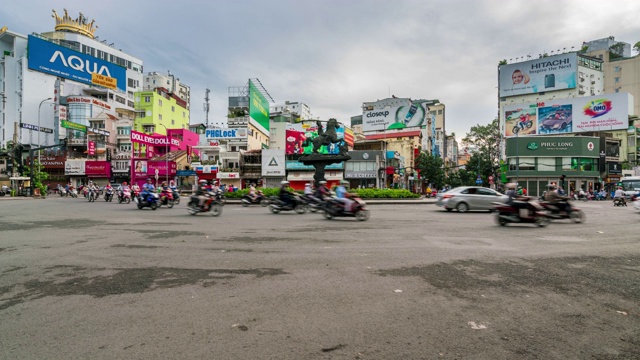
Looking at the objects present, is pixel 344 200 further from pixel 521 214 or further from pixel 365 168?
pixel 365 168

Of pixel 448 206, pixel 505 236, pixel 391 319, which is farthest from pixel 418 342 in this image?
pixel 448 206

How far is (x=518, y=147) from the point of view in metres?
48.8

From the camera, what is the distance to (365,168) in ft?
151

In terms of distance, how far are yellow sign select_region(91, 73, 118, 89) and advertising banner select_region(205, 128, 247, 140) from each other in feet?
60.1

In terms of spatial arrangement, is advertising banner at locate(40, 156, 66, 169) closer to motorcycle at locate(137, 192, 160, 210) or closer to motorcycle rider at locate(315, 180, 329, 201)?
motorcycle at locate(137, 192, 160, 210)

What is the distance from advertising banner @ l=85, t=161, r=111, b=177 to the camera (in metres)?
52.4

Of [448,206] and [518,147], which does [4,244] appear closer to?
[448,206]

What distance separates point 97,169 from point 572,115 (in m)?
73.2

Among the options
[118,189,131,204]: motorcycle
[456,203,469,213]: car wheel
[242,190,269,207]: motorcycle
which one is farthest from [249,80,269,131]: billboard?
[456,203,469,213]: car wheel

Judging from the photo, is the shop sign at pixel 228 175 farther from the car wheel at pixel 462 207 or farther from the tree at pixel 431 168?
the car wheel at pixel 462 207

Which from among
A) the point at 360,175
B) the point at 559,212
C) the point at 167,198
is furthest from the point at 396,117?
the point at 559,212

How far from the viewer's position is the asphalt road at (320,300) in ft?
10.0

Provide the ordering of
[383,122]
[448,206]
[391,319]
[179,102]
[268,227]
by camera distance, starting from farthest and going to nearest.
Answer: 1. [179,102]
2. [383,122]
3. [448,206]
4. [268,227]
5. [391,319]

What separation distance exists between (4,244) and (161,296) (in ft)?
21.7
